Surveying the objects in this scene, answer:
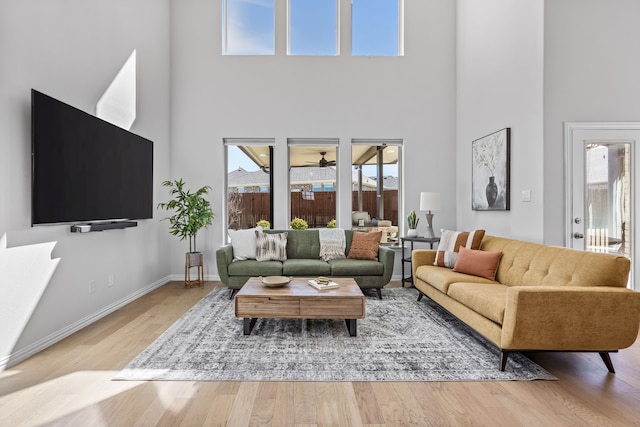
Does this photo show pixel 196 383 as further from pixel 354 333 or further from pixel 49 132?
pixel 49 132

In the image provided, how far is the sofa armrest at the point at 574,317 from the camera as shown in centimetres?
221

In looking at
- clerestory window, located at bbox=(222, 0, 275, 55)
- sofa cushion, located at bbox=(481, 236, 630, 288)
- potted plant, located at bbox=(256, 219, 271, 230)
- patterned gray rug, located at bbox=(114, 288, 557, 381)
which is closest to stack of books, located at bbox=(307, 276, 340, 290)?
patterned gray rug, located at bbox=(114, 288, 557, 381)

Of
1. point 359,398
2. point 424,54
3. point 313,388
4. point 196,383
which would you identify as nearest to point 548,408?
point 359,398

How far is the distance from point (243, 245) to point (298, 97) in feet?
8.08

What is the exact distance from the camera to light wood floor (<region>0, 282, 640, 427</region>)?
1854 mm

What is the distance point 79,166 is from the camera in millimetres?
2975

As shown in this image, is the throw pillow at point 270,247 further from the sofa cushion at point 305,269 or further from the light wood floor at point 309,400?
the light wood floor at point 309,400

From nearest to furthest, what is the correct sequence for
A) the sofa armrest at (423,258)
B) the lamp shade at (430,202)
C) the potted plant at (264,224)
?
the sofa armrest at (423,258)
the lamp shade at (430,202)
the potted plant at (264,224)

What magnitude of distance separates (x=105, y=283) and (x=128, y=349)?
1.23m

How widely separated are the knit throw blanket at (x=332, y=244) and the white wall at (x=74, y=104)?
2377 mm

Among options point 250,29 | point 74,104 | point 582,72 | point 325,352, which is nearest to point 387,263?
point 325,352

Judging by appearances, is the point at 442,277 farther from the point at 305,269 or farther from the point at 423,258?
the point at 305,269

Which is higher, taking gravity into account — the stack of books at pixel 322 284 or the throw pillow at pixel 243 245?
the throw pillow at pixel 243 245

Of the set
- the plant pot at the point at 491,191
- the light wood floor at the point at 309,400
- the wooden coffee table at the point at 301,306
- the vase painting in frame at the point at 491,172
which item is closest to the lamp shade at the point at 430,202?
the vase painting in frame at the point at 491,172
